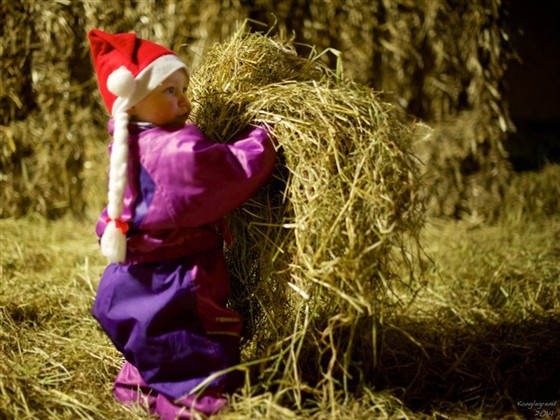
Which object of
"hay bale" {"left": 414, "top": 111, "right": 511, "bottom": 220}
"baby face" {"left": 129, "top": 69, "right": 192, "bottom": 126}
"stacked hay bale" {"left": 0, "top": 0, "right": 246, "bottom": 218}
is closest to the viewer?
"baby face" {"left": 129, "top": 69, "right": 192, "bottom": 126}

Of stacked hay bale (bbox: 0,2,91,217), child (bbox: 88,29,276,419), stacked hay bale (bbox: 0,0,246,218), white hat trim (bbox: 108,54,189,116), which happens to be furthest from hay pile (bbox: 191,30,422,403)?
stacked hay bale (bbox: 0,2,91,217)

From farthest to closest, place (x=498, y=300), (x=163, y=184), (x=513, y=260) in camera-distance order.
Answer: (x=513, y=260) → (x=498, y=300) → (x=163, y=184)

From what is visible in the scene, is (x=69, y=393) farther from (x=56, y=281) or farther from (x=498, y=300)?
(x=498, y=300)

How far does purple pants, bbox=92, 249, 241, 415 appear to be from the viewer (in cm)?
176

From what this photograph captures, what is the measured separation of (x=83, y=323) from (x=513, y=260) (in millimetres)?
2236

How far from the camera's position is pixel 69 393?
1944mm

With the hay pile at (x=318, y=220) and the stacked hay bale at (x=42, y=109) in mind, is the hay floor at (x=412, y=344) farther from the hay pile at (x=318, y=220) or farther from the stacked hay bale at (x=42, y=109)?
the stacked hay bale at (x=42, y=109)

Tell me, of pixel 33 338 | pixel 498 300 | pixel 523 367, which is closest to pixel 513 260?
pixel 498 300

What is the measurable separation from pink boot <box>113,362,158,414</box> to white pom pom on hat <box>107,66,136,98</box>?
89 cm

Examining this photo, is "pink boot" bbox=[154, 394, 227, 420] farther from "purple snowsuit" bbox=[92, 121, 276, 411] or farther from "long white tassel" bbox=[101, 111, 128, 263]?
"long white tassel" bbox=[101, 111, 128, 263]

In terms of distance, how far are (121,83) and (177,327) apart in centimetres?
73

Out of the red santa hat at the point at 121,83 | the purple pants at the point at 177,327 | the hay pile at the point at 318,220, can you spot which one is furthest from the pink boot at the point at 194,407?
the red santa hat at the point at 121,83

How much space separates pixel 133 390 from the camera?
1910 millimetres

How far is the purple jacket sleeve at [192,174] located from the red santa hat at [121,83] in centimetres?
8
